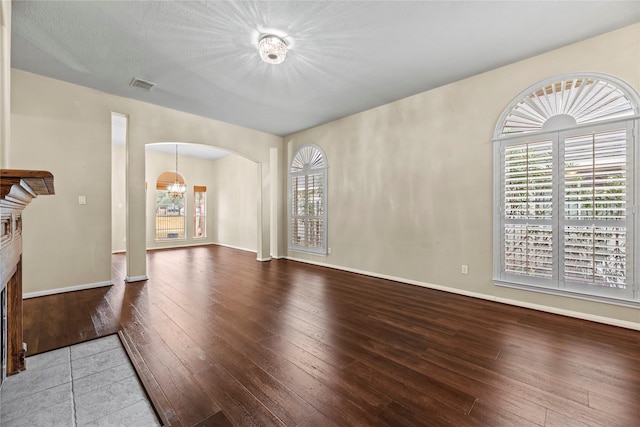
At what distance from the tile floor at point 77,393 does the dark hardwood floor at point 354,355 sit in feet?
0.36

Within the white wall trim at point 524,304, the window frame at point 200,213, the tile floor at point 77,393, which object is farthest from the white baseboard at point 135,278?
the window frame at point 200,213

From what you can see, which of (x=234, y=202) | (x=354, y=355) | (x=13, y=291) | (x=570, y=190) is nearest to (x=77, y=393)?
(x=13, y=291)

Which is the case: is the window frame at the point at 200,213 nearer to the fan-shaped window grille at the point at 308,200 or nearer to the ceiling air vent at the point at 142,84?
the fan-shaped window grille at the point at 308,200

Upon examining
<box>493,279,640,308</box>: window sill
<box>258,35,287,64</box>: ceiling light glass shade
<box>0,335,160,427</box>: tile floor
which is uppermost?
<box>258,35,287,64</box>: ceiling light glass shade

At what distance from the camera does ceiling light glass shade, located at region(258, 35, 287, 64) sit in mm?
2793

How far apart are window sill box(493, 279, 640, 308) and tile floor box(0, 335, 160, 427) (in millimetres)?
3749

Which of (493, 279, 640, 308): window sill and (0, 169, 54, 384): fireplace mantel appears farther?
(493, 279, 640, 308): window sill

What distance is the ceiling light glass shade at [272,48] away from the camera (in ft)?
9.16

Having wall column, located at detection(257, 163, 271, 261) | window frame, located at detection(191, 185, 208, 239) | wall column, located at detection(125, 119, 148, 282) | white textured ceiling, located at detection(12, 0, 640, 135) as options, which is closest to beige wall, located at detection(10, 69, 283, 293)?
wall column, located at detection(125, 119, 148, 282)

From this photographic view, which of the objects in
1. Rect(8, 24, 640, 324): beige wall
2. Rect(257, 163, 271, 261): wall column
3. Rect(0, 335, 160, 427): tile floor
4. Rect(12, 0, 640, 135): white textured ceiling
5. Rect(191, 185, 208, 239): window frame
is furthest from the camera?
Rect(191, 185, 208, 239): window frame

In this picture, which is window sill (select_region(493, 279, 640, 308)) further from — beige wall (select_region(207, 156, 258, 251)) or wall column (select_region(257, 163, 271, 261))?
beige wall (select_region(207, 156, 258, 251))

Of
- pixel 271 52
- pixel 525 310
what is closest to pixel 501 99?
pixel 525 310

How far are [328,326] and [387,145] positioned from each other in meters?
3.13

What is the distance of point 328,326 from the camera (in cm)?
273
